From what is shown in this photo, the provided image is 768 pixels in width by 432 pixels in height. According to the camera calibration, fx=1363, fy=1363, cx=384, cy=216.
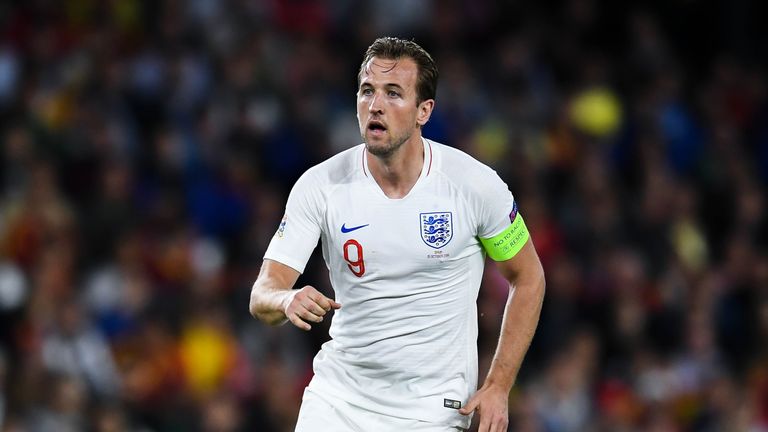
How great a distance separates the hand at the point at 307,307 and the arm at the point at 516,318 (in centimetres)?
95

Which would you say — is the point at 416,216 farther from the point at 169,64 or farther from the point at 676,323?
the point at 169,64

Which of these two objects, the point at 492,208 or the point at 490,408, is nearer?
the point at 490,408

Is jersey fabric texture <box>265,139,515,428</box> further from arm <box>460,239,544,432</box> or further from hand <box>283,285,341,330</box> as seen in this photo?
hand <box>283,285,341,330</box>

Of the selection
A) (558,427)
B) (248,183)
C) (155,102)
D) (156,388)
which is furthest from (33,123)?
(558,427)

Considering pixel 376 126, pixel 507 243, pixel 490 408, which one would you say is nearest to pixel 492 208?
pixel 507 243

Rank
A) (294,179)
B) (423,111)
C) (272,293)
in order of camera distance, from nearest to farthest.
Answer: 1. (272,293)
2. (423,111)
3. (294,179)

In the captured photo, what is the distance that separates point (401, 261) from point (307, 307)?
780 millimetres

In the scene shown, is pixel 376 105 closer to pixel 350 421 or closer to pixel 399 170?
pixel 399 170

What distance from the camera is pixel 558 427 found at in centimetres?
1034

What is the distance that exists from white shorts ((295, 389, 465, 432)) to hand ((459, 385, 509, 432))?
164 millimetres

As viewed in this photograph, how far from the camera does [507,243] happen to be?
18.5 feet

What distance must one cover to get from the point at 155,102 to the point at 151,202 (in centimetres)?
121

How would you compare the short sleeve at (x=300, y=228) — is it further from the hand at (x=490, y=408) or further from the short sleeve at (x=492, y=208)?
the hand at (x=490, y=408)

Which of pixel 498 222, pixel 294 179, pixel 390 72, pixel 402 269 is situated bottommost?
pixel 402 269
